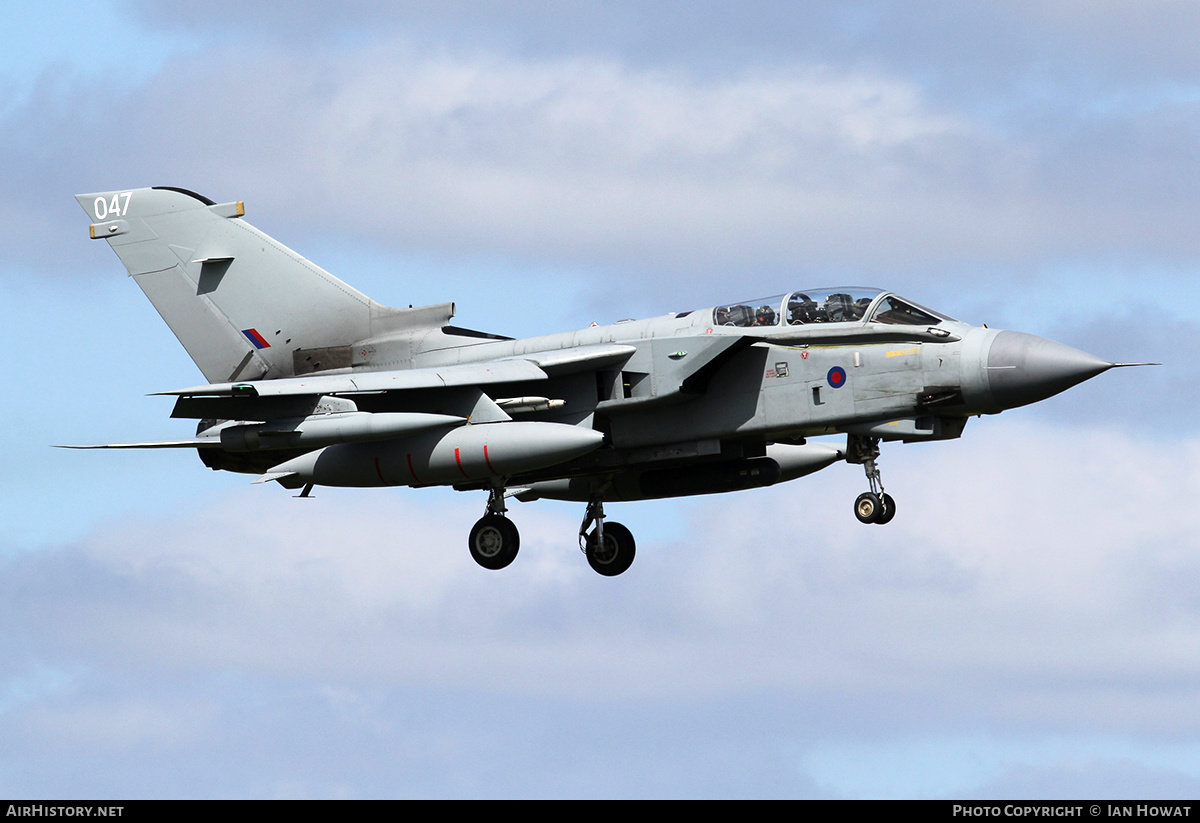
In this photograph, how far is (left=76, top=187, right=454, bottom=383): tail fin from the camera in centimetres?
2748

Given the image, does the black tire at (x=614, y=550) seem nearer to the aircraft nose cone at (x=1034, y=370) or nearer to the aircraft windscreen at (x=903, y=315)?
the aircraft windscreen at (x=903, y=315)

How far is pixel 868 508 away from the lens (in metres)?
24.5

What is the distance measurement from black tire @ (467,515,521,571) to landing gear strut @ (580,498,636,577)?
2.29 metres

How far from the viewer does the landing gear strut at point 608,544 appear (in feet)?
91.3

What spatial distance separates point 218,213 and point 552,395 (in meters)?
7.09

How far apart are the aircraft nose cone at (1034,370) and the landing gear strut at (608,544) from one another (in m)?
7.02

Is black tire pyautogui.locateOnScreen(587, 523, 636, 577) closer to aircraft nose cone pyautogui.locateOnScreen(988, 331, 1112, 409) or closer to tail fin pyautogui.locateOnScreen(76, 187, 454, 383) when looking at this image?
tail fin pyautogui.locateOnScreen(76, 187, 454, 383)

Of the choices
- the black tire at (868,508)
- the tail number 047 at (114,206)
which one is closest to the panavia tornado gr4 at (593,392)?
the black tire at (868,508)

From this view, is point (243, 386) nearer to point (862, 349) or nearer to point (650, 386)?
point (650, 386)

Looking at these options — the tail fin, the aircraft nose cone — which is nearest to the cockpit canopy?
the aircraft nose cone

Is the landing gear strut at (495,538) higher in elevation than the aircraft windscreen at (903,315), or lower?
lower

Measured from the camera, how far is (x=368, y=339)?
1077 inches
